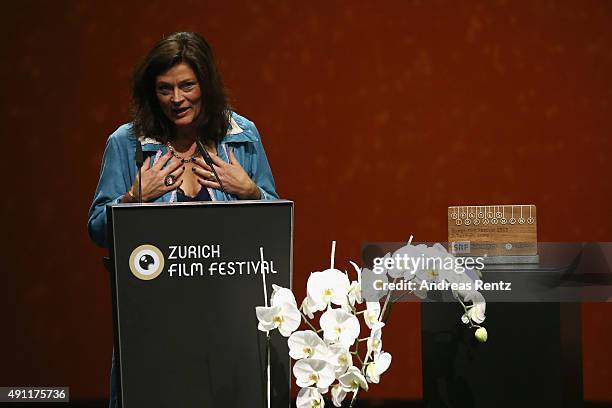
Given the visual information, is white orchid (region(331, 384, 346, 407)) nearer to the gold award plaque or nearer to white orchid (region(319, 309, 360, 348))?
white orchid (region(319, 309, 360, 348))

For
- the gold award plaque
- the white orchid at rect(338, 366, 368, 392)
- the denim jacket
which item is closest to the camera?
the white orchid at rect(338, 366, 368, 392)

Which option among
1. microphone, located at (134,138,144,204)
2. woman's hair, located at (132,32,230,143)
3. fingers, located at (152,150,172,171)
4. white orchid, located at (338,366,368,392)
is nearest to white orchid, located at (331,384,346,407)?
white orchid, located at (338,366,368,392)

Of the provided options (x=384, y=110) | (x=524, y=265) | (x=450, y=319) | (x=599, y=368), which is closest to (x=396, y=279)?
(x=450, y=319)

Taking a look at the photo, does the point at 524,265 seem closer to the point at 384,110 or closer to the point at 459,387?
the point at 459,387

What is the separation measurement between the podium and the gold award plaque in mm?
430

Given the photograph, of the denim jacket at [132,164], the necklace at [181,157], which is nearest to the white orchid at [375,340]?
the denim jacket at [132,164]

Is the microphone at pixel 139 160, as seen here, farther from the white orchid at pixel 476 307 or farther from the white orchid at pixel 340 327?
the white orchid at pixel 476 307

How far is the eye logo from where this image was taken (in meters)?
1.83

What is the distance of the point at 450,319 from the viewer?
1.90 m

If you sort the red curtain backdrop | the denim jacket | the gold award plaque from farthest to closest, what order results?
the red curtain backdrop, the denim jacket, the gold award plaque

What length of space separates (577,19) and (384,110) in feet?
2.94

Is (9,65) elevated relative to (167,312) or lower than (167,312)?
elevated

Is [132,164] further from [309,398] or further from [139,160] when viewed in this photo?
[309,398]

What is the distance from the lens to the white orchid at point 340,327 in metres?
1.67
